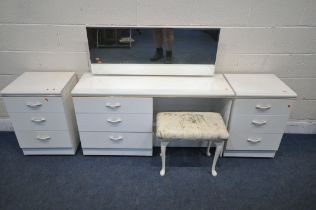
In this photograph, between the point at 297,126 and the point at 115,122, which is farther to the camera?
the point at 297,126

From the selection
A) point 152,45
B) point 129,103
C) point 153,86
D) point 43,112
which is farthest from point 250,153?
point 43,112

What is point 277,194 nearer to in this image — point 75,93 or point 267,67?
point 267,67

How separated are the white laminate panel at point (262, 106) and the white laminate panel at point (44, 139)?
1.41m

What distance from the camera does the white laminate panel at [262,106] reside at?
1.66 metres

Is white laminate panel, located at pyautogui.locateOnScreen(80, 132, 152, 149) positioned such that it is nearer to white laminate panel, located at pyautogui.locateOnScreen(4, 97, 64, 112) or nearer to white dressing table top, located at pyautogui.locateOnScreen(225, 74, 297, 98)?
white laminate panel, located at pyautogui.locateOnScreen(4, 97, 64, 112)

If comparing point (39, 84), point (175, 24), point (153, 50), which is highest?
point (175, 24)

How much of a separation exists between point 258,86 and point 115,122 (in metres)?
1.18

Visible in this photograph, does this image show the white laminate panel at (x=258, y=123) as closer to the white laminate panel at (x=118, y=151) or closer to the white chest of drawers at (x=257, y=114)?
the white chest of drawers at (x=257, y=114)

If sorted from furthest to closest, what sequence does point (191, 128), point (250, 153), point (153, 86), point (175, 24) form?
point (250, 153), point (175, 24), point (153, 86), point (191, 128)

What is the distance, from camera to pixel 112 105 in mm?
1665

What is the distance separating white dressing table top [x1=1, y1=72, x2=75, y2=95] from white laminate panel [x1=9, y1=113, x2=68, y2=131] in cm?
20

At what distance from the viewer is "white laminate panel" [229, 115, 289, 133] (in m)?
1.73

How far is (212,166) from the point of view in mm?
1796

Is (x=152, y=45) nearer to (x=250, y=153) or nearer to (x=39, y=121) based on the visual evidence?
(x=39, y=121)
